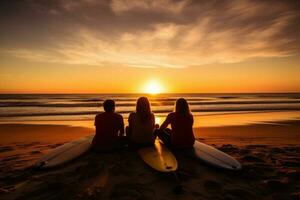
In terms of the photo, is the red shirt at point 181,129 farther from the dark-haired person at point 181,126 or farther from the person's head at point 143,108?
the person's head at point 143,108

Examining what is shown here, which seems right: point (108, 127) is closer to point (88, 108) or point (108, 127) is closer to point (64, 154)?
point (64, 154)

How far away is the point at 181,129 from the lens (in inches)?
210

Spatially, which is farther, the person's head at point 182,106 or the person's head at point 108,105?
the person's head at point 108,105

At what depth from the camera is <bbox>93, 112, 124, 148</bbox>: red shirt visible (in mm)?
5328

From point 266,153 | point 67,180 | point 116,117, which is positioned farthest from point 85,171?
point 266,153

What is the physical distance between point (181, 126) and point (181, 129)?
8 centimetres

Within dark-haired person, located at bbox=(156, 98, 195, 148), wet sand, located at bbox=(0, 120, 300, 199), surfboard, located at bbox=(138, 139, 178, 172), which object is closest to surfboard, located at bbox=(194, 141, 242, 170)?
wet sand, located at bbox=(0, 120, 300, 199)

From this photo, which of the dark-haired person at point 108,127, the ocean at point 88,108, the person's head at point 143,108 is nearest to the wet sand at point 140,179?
the dark-haired person at point 108,127

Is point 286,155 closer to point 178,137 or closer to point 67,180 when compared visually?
point 178,137

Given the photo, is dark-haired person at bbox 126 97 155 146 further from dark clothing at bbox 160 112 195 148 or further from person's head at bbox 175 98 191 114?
person's head at bbox 175 98 191 114

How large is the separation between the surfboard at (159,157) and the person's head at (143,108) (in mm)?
755

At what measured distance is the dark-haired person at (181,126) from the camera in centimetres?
524

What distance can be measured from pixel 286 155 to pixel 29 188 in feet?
19.5

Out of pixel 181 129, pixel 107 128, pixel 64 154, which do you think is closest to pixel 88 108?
pixel 64 154
